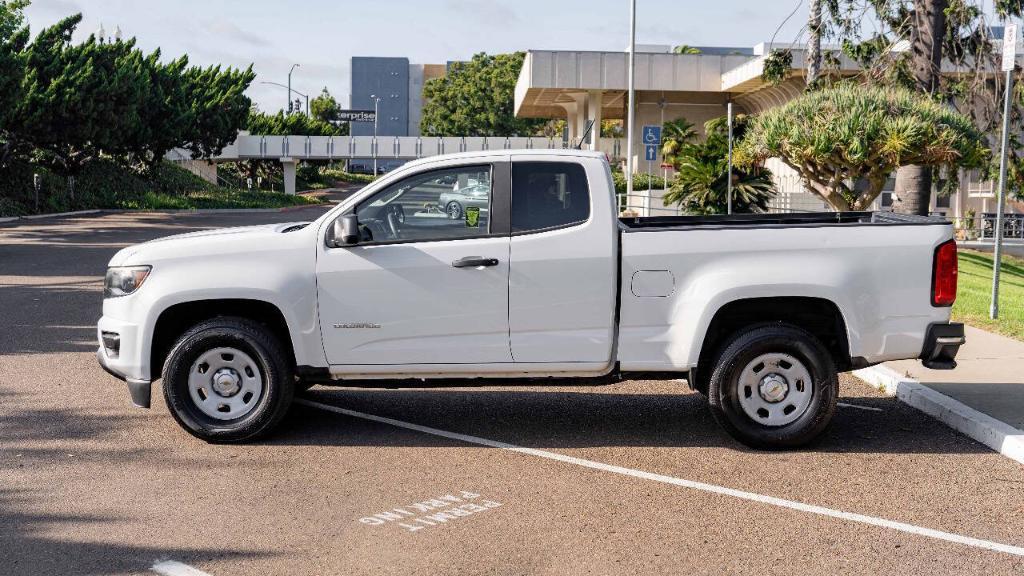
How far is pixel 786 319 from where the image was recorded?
787cm

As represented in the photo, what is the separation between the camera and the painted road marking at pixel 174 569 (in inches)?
205

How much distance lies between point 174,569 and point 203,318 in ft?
9.62

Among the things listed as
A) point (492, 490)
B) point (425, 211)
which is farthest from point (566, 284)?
point (492, 490)

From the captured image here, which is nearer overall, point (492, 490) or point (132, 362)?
point (492, 490)

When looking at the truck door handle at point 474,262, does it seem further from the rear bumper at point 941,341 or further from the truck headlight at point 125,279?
the rear bumper at point 941,341

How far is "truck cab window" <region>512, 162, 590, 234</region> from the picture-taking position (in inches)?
300

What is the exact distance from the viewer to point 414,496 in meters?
6.47

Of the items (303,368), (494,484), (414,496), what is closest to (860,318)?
(494,484)

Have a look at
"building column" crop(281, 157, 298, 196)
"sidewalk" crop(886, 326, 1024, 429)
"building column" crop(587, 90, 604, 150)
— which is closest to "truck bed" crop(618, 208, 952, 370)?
"sidewalk" crop(886, 326, 1024, 429)

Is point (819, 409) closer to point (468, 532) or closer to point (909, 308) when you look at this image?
point (909, 308)

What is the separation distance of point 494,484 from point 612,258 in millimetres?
1716

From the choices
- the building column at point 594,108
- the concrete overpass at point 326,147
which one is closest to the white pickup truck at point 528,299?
the building column at point 594,108

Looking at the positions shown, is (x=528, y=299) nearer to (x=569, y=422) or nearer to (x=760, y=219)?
(x=569, y=422)

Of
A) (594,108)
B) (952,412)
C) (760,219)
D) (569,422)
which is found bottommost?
(569,422)
